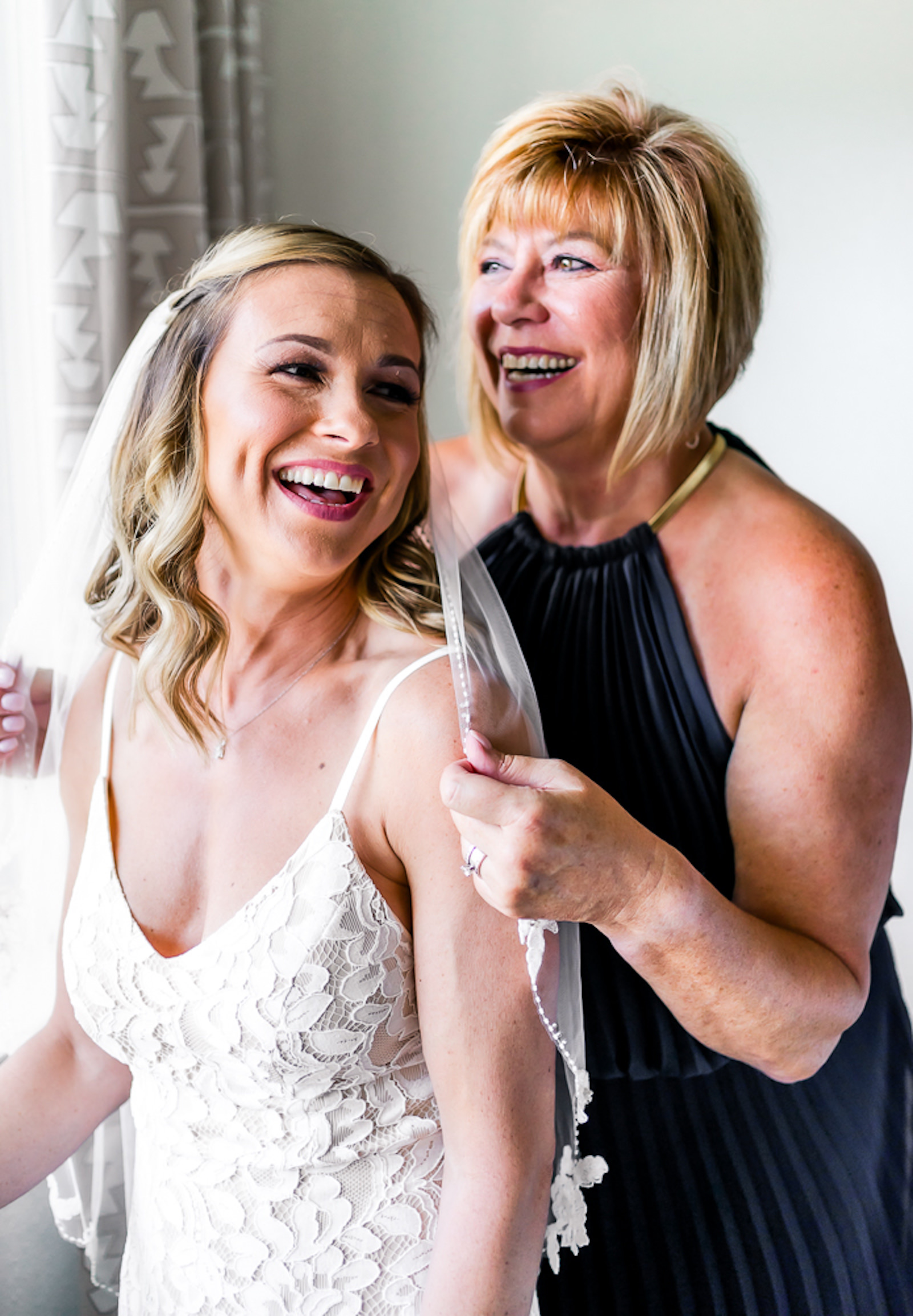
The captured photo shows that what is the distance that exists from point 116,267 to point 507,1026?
49.8 inches

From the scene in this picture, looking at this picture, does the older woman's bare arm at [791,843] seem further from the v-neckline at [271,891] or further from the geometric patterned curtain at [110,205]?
the geometric patterned curtain at [110,205]

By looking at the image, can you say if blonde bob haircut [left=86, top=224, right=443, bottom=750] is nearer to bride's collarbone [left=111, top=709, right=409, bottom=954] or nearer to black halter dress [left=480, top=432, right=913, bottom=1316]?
bride's collarbone [left=111, top=709, right=409, bottom=954]

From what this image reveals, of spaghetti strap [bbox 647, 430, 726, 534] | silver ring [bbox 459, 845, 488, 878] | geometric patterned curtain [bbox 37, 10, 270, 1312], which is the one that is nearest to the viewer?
silver ring [bbox 459, 845, 488, 878]

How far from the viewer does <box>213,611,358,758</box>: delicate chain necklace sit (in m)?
1.17

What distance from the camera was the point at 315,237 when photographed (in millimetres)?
1089

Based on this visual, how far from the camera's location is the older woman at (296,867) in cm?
100

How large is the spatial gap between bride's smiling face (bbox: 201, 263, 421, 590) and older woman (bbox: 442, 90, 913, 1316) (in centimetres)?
37

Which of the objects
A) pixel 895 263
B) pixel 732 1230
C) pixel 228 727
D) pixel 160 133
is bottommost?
pixel 732 1230

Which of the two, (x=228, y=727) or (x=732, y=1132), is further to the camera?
(x=732, y=1132)

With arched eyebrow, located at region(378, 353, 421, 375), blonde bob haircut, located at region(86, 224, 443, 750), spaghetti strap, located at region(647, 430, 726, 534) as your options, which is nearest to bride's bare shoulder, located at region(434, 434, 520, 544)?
spaghetti strap, located at region(647, 430, 726, 534)

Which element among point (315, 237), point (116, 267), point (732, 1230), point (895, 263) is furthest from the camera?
point (895, 263)

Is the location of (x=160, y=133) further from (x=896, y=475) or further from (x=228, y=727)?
(x=896, y=475)

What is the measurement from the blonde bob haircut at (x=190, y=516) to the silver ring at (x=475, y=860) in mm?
279

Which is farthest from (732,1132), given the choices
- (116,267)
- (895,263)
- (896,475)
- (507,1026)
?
(895,263)
